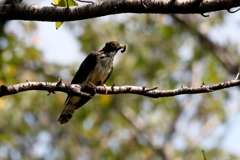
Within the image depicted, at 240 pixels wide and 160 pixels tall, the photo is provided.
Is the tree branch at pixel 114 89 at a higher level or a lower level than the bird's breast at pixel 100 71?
lower

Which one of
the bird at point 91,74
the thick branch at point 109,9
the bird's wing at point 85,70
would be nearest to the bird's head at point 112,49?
the bird at point 91,74

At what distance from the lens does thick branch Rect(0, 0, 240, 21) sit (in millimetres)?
3230

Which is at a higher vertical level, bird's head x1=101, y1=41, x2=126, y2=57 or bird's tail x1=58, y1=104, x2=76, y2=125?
bird's head x1=101, y1=41, x2=126, y2=57

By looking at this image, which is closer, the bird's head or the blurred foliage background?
the bird's head

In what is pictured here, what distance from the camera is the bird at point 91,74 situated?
5.79 meters

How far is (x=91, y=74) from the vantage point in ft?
19.2

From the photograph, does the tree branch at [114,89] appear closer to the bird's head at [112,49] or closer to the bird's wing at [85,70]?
the bird's wing at [85,70]

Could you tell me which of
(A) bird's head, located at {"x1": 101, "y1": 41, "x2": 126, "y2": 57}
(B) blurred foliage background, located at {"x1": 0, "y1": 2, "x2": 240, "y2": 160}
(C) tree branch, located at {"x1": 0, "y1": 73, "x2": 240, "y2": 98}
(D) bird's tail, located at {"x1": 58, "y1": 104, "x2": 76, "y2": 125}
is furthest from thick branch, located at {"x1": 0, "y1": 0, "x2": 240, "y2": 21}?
(B) blurred foliage background, located at {"x1": 0, "y1": 2, "x2": 240, "y2": 160}

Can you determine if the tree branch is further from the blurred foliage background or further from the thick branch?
the blurred foliage background

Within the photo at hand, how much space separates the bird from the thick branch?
232 cm

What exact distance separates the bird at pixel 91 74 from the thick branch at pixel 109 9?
232 cm

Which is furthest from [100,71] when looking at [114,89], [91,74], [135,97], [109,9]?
[135,97]

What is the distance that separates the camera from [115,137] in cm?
1480

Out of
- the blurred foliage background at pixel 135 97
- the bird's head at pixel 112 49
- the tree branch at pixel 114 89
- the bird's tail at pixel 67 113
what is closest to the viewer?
the tree branch at pixel 114 89
